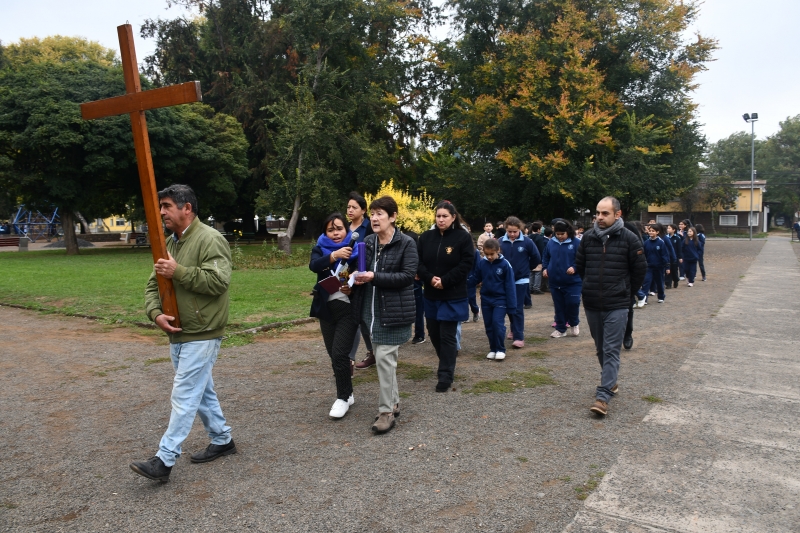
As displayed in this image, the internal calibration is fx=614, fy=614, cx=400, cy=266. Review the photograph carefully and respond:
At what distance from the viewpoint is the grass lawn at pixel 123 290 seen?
11.5m

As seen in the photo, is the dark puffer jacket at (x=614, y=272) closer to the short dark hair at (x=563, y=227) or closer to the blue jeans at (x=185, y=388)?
the blue jeans at (x=185, y=388)

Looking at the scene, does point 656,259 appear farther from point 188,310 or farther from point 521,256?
point 188,310

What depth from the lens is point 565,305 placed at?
30.9 ft

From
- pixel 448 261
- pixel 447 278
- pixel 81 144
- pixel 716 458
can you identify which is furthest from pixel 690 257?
pixel 81 144

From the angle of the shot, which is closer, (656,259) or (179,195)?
(179,195)

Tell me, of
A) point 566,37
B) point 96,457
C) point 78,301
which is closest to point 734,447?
point 96,457

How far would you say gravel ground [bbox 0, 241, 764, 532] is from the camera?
3684 mm

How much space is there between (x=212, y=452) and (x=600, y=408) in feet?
10.6

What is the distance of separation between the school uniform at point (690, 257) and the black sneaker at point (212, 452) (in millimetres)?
15102

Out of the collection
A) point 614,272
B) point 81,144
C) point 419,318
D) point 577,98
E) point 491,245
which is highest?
point 577,98

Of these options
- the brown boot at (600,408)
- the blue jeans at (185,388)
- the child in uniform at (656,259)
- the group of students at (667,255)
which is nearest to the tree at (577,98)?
the group of students at (667,255)

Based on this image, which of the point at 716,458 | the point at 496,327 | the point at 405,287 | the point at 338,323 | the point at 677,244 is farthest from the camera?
the point at 677,244

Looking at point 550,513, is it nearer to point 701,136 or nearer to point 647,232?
point 647,232

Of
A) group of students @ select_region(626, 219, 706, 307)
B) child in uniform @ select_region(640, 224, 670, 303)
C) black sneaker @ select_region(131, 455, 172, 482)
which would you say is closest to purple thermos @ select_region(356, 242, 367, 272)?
black sneaker @ select_region(131, 455, 172, 482)
